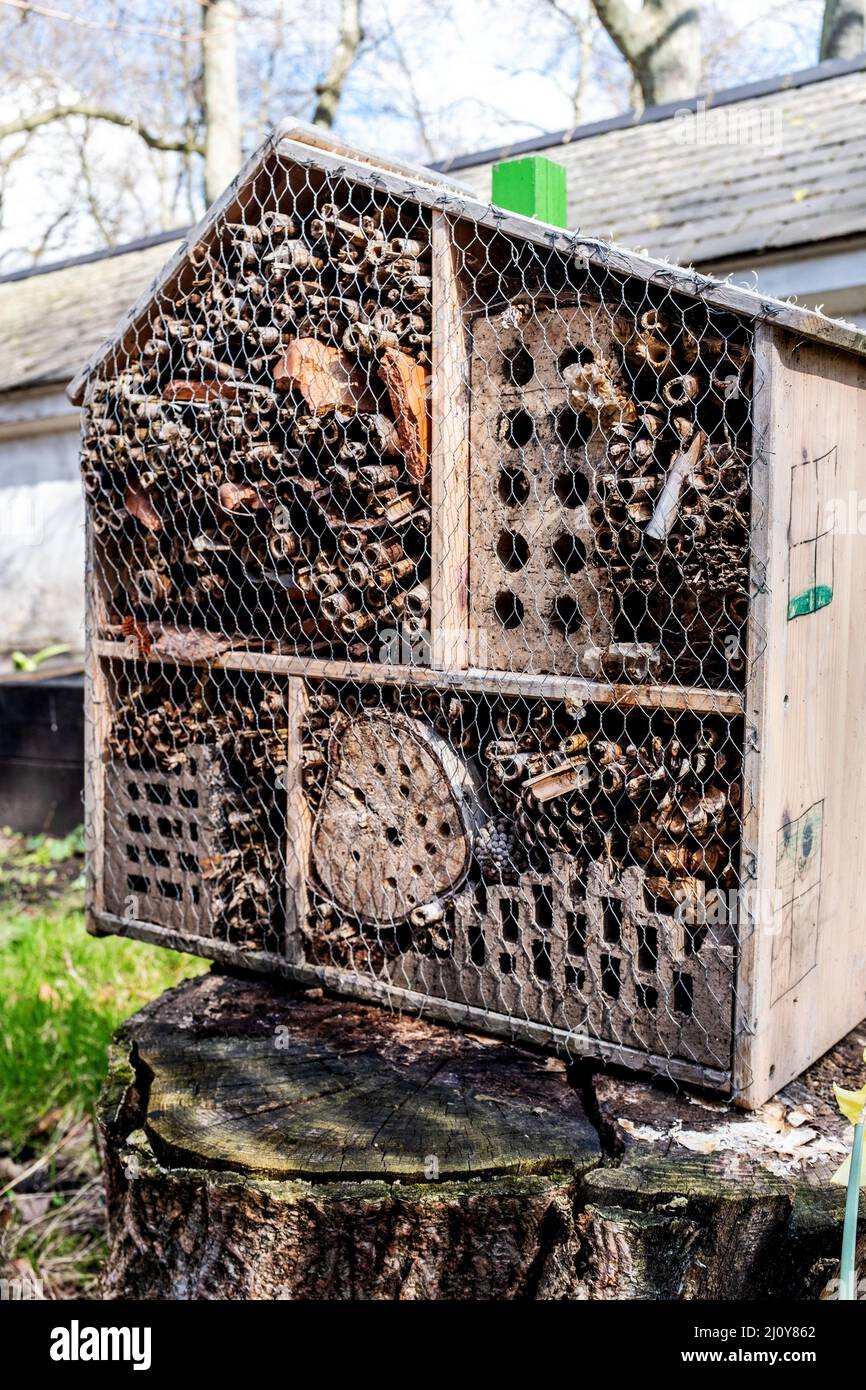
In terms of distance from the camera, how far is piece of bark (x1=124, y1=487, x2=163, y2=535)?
2.99 m

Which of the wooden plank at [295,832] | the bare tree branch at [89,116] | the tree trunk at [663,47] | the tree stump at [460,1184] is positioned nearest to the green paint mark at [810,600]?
the tree stump at [460,1184]

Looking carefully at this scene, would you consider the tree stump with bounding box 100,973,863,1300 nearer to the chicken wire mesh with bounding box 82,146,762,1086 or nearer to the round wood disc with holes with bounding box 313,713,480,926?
the chicken wire mesh with bounding box 82,146,762,1086

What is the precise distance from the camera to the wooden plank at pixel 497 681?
2.18m

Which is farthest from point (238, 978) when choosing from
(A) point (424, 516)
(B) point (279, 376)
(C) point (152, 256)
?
(C) point (152, 256)

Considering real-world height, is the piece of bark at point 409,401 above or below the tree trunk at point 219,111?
below

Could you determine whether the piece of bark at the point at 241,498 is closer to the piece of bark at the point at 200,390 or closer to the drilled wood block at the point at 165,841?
the piece of bark at the point at 200,390

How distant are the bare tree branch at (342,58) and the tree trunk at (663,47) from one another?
326 centimetres

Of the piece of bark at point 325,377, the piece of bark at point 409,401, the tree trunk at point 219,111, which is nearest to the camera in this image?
the piece of bark at point 409,401

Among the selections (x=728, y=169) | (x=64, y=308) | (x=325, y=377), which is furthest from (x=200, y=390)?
(x=64, y=308)

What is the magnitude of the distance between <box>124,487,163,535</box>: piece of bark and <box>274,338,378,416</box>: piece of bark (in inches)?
22.5
